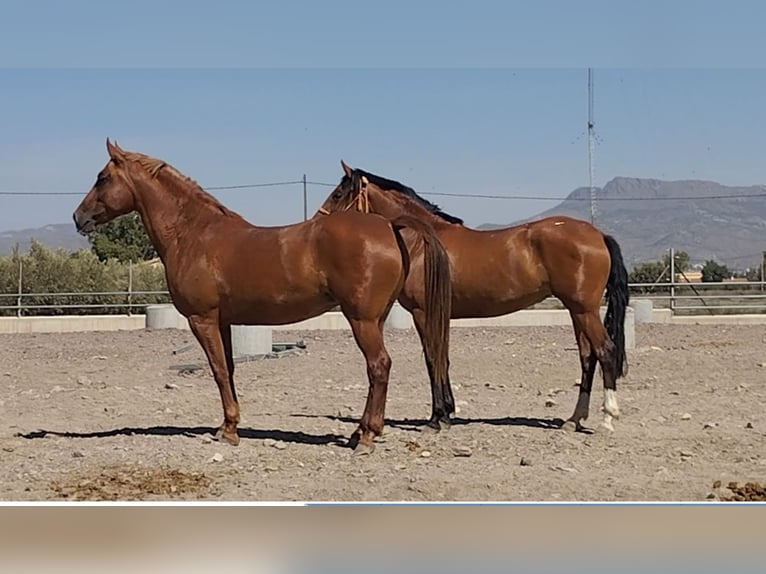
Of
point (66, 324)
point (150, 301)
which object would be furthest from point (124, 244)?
point (66, 324)

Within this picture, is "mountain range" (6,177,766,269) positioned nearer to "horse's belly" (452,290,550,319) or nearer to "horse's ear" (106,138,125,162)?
"horse's belly" (452,290,550,319)

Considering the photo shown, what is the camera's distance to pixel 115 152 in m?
6.73

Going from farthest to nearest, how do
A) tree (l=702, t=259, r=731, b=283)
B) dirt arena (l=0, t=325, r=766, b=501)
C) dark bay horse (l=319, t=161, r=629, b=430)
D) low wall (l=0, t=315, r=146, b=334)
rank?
tree (l=702, t=259, r=731, b=283), low wall (l=0, t=315, r=146, b=334), dark bay horse (l=319, t=161, r=629, b=430), dirt arena (l=0, t=325, r=766, b=501)

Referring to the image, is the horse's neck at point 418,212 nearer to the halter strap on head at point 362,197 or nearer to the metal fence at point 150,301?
the halter strap on head at point 362,197

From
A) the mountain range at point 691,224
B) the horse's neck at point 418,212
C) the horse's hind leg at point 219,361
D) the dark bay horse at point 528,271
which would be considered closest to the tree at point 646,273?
the mountain range at point 691,224

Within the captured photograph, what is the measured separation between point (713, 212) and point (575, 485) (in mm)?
22427

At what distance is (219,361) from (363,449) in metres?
1.10

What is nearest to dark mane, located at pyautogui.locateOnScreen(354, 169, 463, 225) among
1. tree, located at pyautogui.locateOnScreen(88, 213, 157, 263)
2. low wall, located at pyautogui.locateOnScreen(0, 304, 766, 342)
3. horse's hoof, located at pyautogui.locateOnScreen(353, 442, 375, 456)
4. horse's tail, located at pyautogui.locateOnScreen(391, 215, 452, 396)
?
horse's tail, located at pyautogui.locateOnScreen(391, 215, 452, 396)

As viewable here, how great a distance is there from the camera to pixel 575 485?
5512 mm

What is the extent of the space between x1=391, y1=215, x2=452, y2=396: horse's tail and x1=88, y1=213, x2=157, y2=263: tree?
17.9 meters

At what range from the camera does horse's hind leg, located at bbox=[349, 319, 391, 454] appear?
6273 millimetres

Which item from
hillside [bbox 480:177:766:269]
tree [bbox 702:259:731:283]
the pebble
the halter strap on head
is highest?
hillside [bbox 480:177:766:269]

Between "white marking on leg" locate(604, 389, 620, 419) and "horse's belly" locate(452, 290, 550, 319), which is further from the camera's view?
"horse's belly" locate(452, 290, 550, 319)

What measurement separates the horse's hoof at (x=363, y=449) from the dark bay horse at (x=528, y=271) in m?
0.84
